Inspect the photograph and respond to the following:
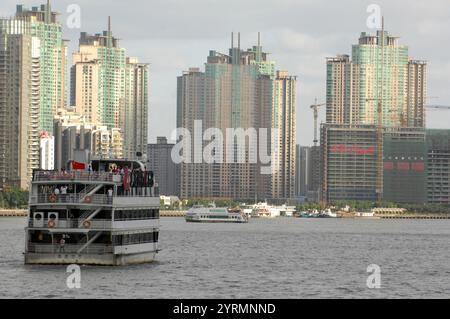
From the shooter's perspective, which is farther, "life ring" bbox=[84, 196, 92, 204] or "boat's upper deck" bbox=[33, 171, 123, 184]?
"boat's upper deck" bbox=[33, 171, 123, 184]

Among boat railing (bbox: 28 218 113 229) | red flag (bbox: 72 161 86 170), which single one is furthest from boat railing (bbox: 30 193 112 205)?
red flag (bbox: 72 161 86 170)

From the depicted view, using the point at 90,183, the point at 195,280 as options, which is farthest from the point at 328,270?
the point at 90,183

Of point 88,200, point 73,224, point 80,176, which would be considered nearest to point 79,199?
point 88,200

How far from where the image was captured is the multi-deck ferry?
69.4 metres

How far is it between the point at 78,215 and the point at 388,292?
16413mm

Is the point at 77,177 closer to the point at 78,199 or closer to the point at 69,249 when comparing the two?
the point at 78,199

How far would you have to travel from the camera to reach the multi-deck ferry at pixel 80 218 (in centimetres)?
6938

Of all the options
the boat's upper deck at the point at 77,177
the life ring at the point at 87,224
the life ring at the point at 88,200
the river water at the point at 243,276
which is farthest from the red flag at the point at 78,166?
the river water at the point at 243,276

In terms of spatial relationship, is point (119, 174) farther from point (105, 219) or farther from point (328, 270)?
point (328, 270)

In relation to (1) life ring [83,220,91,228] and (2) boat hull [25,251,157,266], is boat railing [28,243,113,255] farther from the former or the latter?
(1) life ring [83,220,91,228]

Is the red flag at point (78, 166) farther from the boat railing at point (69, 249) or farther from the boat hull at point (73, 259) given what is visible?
the boat hull at point (73, 259)

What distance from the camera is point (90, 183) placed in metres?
70.1

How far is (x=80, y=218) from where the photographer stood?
228ft

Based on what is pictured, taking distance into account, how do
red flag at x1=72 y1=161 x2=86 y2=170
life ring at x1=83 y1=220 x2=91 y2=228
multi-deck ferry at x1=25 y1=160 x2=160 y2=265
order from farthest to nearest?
1. red flag at x1=72 y1=161 x2=86 y2=170
2. multi-deck ferry at x1=25 y1=160 x2=160 y2=265
3. life ring at x1=83 y1=220 x2=91 y2=228
